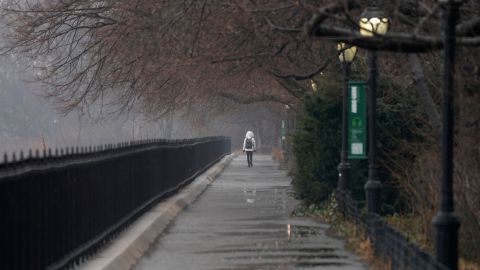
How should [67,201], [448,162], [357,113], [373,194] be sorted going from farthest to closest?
[357,113], [373,194], [67,201], [448,162]

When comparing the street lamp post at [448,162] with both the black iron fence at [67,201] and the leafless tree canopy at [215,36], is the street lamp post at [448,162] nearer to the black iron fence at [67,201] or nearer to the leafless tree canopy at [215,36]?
the leafless tree canopy at [215,36]

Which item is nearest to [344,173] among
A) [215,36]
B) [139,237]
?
[215,36]

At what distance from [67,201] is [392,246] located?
3500 millimetres

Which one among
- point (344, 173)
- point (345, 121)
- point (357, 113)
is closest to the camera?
point (357, 113)

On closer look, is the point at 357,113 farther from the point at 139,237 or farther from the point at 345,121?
the point at 139,237

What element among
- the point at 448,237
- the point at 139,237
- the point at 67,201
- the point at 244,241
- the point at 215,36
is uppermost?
the point at 215,36

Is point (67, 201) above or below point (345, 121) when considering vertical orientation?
below

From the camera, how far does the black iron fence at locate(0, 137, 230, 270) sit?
1054 cm

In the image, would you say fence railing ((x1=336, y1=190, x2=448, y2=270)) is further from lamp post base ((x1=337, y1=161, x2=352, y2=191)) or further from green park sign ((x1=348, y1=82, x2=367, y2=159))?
lamp post base ((x1=337, y1=161, x2=352, y2=191))

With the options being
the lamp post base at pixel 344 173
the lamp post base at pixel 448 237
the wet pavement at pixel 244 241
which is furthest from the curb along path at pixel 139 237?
the lamp post base at pixel 448 237

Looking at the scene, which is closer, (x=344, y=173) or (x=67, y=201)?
(x=67, y=201)

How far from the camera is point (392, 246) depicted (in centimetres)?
1337

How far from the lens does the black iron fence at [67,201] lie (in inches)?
415

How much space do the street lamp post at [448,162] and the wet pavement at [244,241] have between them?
4.30m
